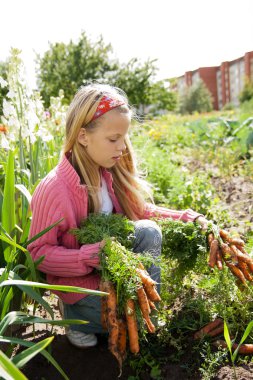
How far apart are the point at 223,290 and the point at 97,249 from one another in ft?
1.81

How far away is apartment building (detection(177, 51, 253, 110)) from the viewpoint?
4875 cm

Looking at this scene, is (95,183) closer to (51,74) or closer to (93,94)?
(93,94)

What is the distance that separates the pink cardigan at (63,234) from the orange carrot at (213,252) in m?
0.44

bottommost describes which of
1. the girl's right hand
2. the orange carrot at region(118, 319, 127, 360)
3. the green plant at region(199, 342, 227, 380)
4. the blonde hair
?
the green plant at region(199, 342, 227, 380)

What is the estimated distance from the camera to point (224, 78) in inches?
2032

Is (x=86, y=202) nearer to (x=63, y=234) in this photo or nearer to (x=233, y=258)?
(x=63, y=234)

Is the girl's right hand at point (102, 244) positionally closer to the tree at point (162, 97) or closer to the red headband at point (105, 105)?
the red headband at point (105, 105)

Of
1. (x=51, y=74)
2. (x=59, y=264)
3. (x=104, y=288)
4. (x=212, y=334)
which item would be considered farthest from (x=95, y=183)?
(x=51, y=74)

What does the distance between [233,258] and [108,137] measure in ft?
2.30

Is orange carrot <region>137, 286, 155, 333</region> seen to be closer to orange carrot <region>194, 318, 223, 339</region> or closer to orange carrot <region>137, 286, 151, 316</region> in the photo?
orange carrot <region>137, 286, 151, 316</region>

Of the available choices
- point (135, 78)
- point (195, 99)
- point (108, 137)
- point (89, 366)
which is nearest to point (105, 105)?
point (108, 137)

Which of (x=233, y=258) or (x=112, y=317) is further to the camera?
(x=233, y=258)

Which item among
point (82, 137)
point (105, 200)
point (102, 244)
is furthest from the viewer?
point (105, 200)

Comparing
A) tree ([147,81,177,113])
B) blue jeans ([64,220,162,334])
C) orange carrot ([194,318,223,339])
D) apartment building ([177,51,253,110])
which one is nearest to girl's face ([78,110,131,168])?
blue jeans ([64,220,162,334])
